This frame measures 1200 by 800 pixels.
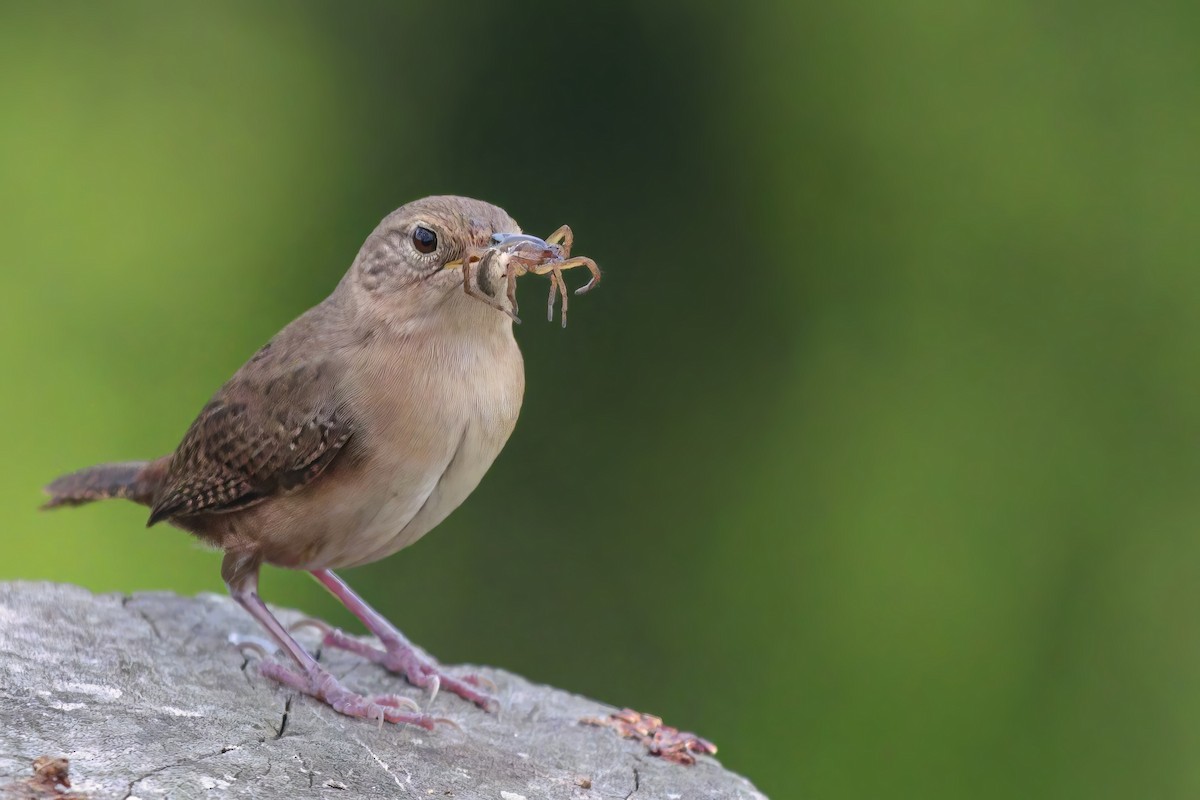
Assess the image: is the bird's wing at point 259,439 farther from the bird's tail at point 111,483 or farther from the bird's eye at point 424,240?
the bird's eye at point 424,240

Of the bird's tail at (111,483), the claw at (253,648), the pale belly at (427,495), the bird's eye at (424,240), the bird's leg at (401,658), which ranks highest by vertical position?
the bird's eye at (424,240)

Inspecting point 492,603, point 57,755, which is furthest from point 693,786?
point 492,603

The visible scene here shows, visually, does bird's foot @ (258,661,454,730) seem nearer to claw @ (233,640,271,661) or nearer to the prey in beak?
claw @ (233,640,271,661)

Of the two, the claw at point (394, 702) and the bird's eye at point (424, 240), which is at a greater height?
the bird's eye at point (424, 240)

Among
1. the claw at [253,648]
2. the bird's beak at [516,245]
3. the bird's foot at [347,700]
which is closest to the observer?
the bird's beak at [516,245]

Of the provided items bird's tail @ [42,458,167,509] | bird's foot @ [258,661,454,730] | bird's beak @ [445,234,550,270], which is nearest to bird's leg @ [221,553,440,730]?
bird's foot @ [258,661,454,730]

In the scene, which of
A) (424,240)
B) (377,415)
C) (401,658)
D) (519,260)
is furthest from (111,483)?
(519,260)

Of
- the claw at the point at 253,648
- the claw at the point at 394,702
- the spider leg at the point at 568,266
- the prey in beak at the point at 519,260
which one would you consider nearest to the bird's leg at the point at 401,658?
the claw at the point at 394,702

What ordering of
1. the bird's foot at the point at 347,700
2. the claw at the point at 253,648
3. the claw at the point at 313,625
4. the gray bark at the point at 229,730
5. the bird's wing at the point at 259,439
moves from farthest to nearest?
1. the claw at the point at 313,625
2. the claw at the point at 253,648
3. the bird's wing at the point at 259,439
4. the bird's foot at the point at 347,700
5. the gray bark at the point at 229,730
